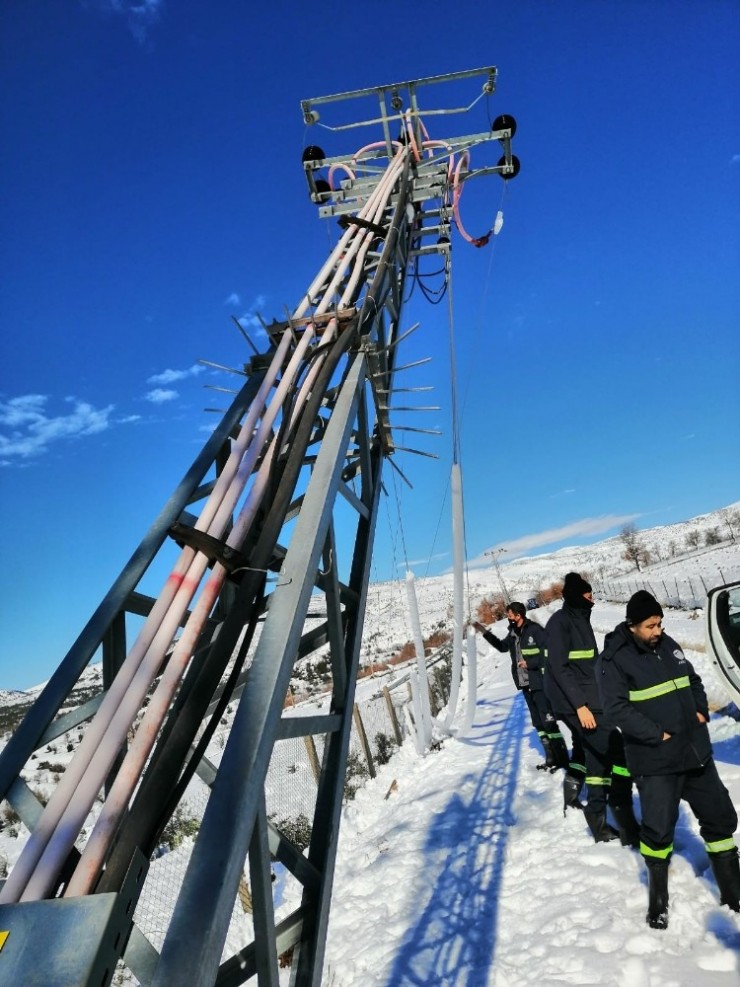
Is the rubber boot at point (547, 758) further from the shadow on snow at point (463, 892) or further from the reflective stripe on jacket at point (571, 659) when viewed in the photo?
the reflective stripe on jacket at point (571, 659)

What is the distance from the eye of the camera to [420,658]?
8.47m

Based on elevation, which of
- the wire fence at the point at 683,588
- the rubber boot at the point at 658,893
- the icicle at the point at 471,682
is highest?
the wire fence at the point at 683,588

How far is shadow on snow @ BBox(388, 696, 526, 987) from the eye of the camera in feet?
12.7

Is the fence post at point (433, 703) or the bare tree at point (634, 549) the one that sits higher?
the bare tree at point (634, 549)

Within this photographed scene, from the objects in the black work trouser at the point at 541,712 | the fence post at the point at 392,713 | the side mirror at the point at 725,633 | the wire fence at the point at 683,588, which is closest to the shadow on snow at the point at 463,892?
the black work trouser at the point at 541,712

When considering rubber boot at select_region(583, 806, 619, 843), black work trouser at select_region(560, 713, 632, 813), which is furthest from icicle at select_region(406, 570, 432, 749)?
Result: rubber boot at select_region(583, 806, 619, 843)

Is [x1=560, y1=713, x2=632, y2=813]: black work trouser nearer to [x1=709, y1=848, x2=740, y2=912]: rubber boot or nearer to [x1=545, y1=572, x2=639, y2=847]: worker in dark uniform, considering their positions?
[x1=545, y1=572, x2=639, y2=847]: worker in dark uniform

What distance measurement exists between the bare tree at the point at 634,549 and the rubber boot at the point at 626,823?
82074 mm

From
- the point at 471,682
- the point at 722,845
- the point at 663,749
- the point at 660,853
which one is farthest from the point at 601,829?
the point at 471,682

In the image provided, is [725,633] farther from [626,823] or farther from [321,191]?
[321,191]

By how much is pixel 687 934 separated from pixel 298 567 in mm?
3468

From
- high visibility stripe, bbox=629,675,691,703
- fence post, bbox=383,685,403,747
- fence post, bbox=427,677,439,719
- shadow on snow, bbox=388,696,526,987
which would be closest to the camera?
high visibility stripe, bbox=629,675,691,703

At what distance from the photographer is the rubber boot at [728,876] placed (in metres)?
3.41

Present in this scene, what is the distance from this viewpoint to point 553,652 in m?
5.25
